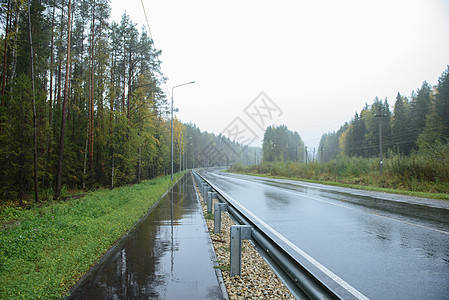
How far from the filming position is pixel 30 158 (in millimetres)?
15055

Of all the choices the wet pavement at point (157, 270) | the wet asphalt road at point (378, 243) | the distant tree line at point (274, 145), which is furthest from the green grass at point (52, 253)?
the distant tree line at point (274, 145)

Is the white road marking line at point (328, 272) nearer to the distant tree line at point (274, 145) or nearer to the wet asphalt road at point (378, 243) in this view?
the wet asphalt road at point (378, 243)

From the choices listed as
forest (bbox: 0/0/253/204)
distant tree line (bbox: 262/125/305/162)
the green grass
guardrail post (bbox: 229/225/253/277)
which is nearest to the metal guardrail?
guardrail post (bbox: 229/225/253/277)

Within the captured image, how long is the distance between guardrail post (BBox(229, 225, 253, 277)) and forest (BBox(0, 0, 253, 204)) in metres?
13.8

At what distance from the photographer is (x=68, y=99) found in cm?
2469

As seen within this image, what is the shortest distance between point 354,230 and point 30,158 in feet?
53.7

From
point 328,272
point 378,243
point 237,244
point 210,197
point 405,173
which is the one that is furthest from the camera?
point 405,173

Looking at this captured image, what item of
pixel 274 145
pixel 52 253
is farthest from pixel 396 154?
pixel 274 145

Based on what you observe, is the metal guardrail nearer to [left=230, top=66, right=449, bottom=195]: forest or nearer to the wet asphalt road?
the wet asphalt road

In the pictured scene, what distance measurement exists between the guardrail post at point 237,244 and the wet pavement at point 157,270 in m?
0.36

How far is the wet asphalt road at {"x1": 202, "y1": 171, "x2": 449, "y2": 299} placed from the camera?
3.85m

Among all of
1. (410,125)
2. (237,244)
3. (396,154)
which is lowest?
(237,244)

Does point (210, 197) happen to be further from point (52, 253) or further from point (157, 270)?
point (52, 253)

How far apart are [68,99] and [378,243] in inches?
1047
